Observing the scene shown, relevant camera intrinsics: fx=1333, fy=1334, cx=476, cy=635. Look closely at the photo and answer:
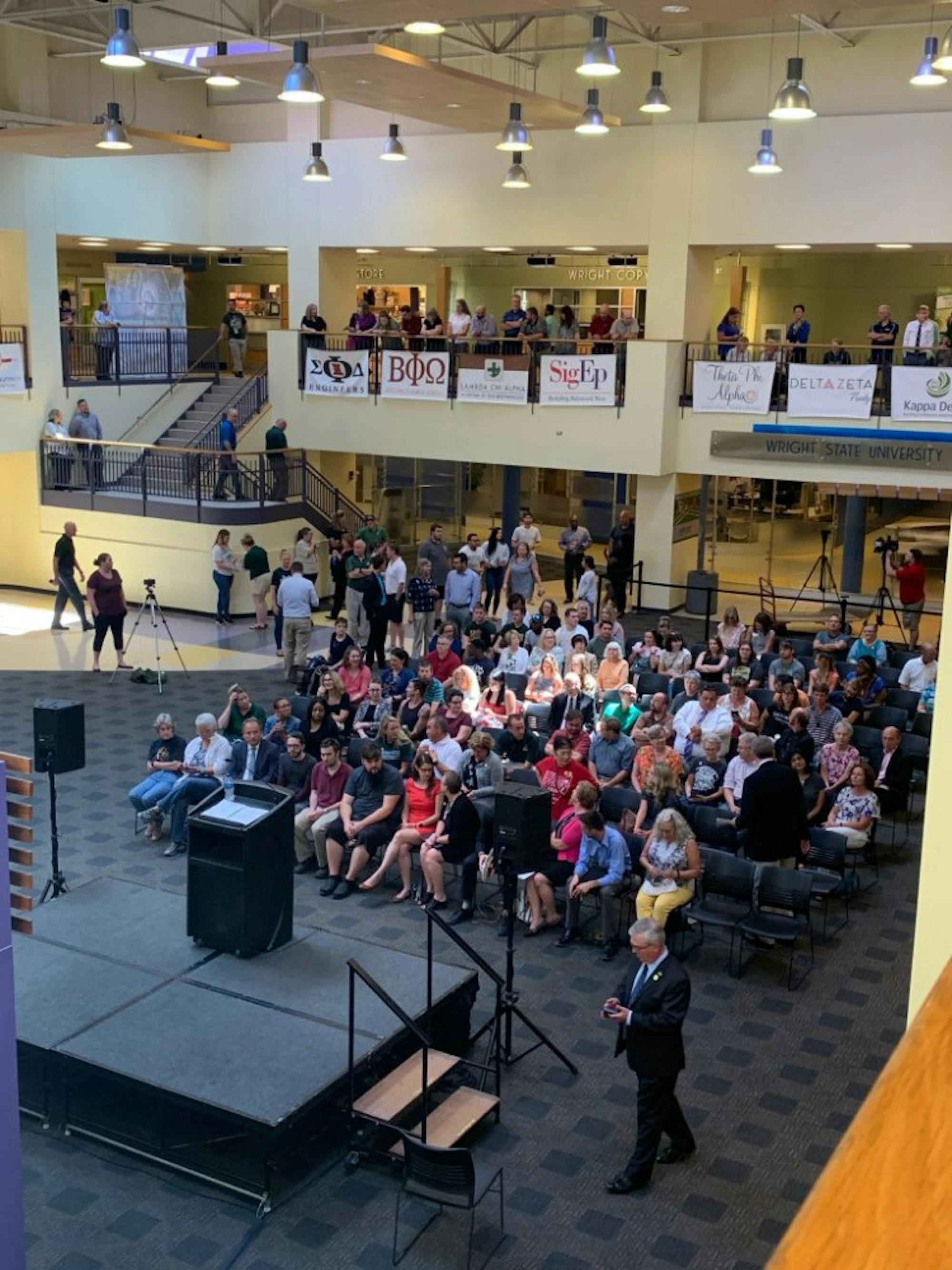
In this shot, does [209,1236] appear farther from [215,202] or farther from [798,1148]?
[215,202]

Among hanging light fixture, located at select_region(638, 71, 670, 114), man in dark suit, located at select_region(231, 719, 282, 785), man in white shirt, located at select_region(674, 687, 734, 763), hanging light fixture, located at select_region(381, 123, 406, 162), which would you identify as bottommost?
man in dark suit, located at select_region(231, 719, 282, 785)

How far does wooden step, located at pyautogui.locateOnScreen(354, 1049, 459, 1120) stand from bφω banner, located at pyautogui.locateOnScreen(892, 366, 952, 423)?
14.1m

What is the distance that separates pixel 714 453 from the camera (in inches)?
848

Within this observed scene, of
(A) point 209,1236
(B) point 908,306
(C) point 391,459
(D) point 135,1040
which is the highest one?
(B) point 908,306

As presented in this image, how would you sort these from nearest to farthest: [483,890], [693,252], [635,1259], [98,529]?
[635,1259] < [483,890] < [693,252] < [98,529]

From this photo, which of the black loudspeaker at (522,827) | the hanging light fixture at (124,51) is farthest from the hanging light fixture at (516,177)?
the black loudspeaker at (522,827)

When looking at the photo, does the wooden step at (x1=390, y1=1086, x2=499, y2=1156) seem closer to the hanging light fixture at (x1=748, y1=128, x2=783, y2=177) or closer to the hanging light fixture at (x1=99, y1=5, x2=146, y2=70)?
the hanging light fixture at (x1=99, y1=5, x2=146, y2=70)

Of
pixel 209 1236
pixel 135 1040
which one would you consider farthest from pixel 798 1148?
pixel 135 1040

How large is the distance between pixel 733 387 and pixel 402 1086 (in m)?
15.4

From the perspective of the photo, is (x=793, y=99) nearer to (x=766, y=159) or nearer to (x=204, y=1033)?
(x=766, y=159)

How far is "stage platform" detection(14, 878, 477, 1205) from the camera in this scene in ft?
24.3

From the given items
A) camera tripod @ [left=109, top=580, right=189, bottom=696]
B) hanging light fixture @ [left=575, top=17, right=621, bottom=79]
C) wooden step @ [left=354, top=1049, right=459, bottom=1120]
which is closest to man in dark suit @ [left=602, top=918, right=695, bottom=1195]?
wooden step @ [left=354, top=1049, right=459, bottom=1120]

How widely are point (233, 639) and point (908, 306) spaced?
53.4ft

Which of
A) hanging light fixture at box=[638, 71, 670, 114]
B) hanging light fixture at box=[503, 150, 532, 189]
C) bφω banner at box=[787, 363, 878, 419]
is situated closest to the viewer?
hanging light fixture at box=[638, 71, 670, 114]
